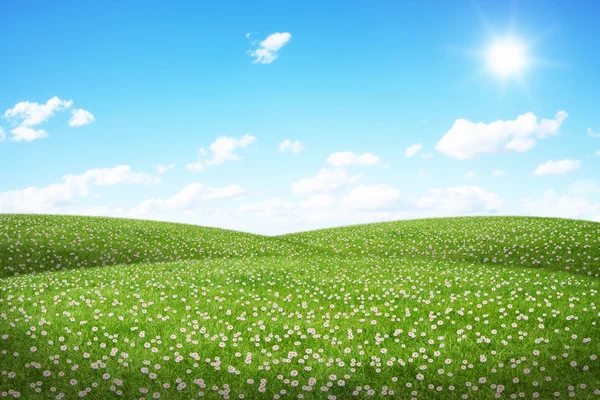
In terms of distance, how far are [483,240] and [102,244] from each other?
24.9 meters

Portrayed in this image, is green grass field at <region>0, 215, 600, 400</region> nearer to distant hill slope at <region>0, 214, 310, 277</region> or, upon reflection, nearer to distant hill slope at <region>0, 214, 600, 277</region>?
distant hill slope at <region>0, 214, 310, 277</region>

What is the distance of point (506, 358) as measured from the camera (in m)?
11.2

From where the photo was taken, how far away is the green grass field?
388 inches

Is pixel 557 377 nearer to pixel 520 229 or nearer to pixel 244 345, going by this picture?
pixel 244 345

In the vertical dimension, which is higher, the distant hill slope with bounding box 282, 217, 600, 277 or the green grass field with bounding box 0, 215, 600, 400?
the distant hill slope with bounding box 282, 217, 600, 277

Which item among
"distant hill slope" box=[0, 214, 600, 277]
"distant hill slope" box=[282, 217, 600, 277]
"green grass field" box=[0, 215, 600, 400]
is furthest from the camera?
"distant hill slope" box=[282, 217, 600, 277]

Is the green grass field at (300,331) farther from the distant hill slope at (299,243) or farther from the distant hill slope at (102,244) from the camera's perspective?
the distant hill slope at (299,243)

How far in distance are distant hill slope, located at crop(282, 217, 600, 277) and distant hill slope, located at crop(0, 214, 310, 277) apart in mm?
5128

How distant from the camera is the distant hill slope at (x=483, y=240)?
2758 cm

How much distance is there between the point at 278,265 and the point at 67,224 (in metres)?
19.7

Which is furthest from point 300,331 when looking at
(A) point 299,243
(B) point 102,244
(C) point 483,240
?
(A) point 299,243

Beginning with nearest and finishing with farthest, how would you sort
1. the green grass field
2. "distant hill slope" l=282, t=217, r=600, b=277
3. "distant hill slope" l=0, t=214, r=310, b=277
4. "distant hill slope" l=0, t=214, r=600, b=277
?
the green grass field, "distant hill slope" l=0, t=214, r=310, b=277, "distant hill slope" l=0, t=214, r=600, b=277, "distant hill slope" l=282, t=217, r=600, b=277

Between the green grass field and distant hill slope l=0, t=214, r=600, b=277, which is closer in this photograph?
the green grass field

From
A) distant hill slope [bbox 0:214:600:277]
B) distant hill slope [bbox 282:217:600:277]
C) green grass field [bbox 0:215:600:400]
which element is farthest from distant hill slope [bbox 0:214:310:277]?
distant hill slope [bbox 282:217:600:277]
